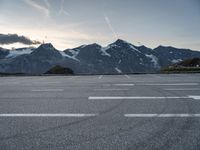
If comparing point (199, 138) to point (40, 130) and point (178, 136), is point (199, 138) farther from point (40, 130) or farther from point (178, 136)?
point (40, 130)

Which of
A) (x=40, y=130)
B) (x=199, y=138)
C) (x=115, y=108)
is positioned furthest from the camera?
(x=115, y=108)

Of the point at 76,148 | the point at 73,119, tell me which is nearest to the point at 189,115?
the point at 73,119

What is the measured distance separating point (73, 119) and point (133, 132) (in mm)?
1748

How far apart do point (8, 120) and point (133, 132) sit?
3041 millimetres

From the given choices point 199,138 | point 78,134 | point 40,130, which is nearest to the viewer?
point 199,138

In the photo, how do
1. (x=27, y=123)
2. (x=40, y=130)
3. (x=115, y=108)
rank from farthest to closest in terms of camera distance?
(x=115, y=108) < (x=27, y=123) < (x=40, y=130)

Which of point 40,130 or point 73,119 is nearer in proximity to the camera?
point 40,130

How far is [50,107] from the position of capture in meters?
8.41

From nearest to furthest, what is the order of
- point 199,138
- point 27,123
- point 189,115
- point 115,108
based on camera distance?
1. point 199,138
2. point 27,123
3. point 189,115
4. point 115,108

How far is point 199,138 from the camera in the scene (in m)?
4.95

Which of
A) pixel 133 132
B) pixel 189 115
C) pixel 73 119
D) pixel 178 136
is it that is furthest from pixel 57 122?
pixel 189 115

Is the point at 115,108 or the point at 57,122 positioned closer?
the point at 57,122

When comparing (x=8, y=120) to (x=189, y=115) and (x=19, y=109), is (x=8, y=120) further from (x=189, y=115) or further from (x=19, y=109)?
(x=189, y=115)

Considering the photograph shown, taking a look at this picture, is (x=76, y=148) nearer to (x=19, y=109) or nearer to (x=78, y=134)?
(x=78, y=134)
